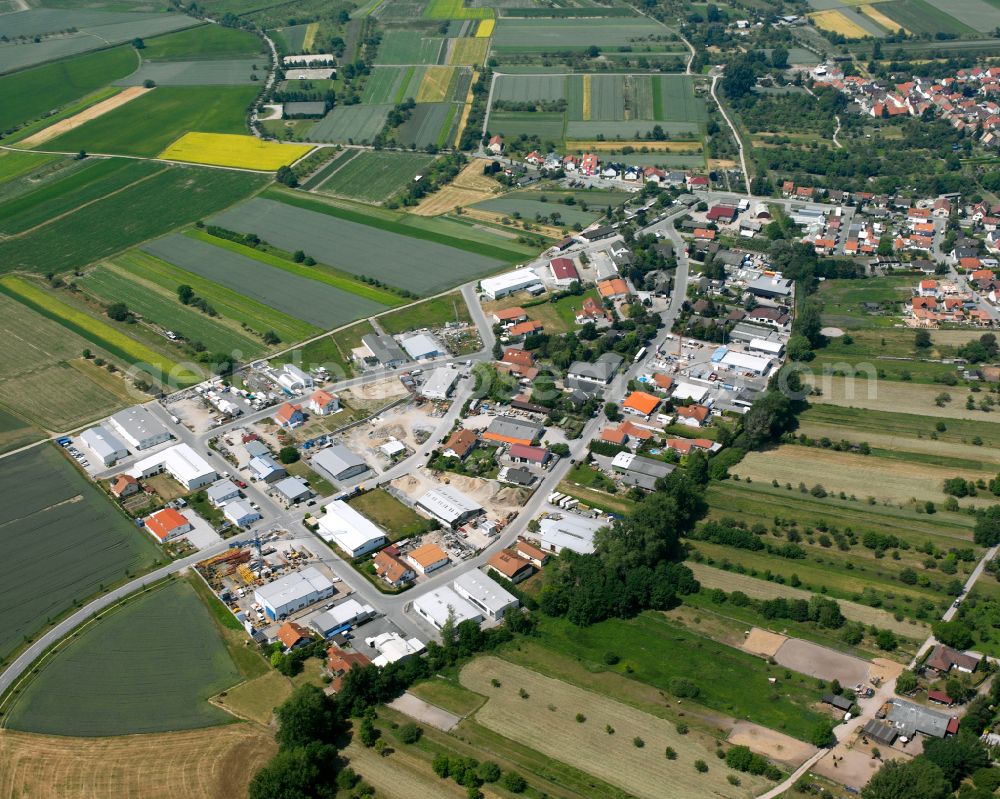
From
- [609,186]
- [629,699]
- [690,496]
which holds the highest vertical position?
[609,186]

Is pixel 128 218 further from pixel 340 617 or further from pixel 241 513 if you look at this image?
pixel 340 617

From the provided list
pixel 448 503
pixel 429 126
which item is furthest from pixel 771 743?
pixel 429 126

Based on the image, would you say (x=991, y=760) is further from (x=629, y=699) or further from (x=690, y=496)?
(x=690, y=496)

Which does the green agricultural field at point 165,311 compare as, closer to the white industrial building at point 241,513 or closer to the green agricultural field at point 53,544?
the green agricultural field at point 53,544

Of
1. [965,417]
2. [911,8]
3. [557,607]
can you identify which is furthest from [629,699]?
[911,8]

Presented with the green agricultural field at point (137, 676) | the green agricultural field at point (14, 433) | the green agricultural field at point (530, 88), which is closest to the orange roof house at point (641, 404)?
the green agricultural field at point (137, 676)

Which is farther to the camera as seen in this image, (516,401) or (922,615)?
(516,401)

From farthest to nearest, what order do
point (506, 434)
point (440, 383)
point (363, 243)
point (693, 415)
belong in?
1. point (363, 243)
2. point (440, 383)
3. point (693, 415)
4. point (506, 434)
